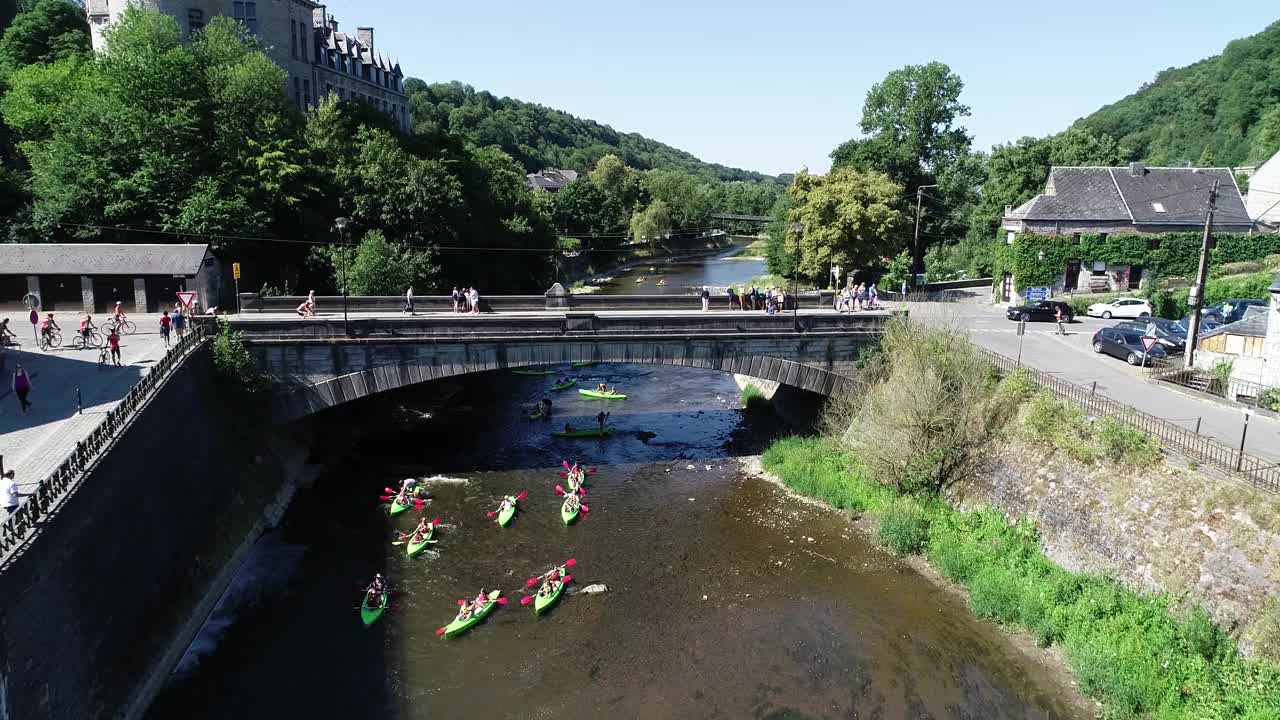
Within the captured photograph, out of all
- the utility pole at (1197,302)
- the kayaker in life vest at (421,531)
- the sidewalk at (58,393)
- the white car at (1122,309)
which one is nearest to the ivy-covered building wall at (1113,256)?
the white car at (1122,309)

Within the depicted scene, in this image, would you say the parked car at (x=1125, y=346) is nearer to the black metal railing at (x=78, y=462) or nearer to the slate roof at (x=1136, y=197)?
the slate roof at (x=1136, y=197)

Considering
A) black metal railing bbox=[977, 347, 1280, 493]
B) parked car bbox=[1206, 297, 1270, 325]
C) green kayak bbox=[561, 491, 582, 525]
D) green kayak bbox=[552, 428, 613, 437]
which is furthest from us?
green kayak bbox=[552, 428, 613, 437]

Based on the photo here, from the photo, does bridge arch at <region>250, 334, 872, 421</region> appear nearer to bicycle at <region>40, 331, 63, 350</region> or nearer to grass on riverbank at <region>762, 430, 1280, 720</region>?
grass on riverbank at <region>762, 430, 1280, 720</region>

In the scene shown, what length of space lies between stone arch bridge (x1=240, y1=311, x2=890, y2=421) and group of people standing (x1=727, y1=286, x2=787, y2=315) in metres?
3.52

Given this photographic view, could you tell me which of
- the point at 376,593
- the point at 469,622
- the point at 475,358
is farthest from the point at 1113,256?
the point at 376,593

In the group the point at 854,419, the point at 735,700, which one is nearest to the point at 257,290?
the point at 854,419

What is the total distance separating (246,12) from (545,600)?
54.6 metres

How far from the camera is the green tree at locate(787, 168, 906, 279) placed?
55.9m

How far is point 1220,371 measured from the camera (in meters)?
28.0

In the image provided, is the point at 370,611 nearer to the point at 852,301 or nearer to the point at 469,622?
the point at 469,622

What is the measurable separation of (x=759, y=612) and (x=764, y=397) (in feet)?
66.1

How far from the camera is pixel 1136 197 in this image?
5234 centimetres

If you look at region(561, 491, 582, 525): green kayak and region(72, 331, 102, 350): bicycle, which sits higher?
region(72, 331, 102, 350): bicycle

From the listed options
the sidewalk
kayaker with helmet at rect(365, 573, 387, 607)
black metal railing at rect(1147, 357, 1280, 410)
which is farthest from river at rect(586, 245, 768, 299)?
kayaker with helmet at rect(365, 573, 387, 607)
